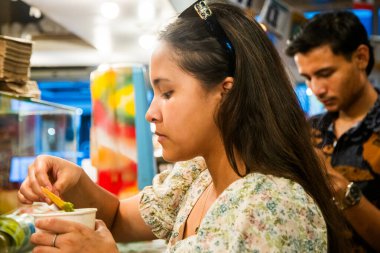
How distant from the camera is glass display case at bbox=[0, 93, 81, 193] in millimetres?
1658

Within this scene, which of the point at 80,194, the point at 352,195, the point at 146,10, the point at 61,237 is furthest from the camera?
the point at 146,10

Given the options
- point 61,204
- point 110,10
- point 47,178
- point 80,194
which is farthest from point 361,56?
point 110,10

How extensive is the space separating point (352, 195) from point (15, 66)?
138cm

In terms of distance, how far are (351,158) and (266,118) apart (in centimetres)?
115

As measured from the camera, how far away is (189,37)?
4.85 feet

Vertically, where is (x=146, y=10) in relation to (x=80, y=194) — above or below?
above

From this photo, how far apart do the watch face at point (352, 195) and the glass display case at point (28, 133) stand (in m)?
1.19

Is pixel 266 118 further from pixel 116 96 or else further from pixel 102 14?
pixel 102 14

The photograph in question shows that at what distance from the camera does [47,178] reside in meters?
1.39

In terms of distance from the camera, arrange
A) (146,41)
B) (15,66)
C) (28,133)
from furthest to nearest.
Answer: (146,41), (28,133), (15,66)

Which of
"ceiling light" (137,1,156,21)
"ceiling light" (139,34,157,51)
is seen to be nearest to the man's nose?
"ceiling light" (137,1,156,21)

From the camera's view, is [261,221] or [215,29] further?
[215,29]

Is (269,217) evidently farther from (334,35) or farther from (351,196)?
(334,35)

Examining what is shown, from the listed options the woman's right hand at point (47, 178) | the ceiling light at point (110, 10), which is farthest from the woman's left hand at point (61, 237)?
the ceiling light at point (110, 10)
